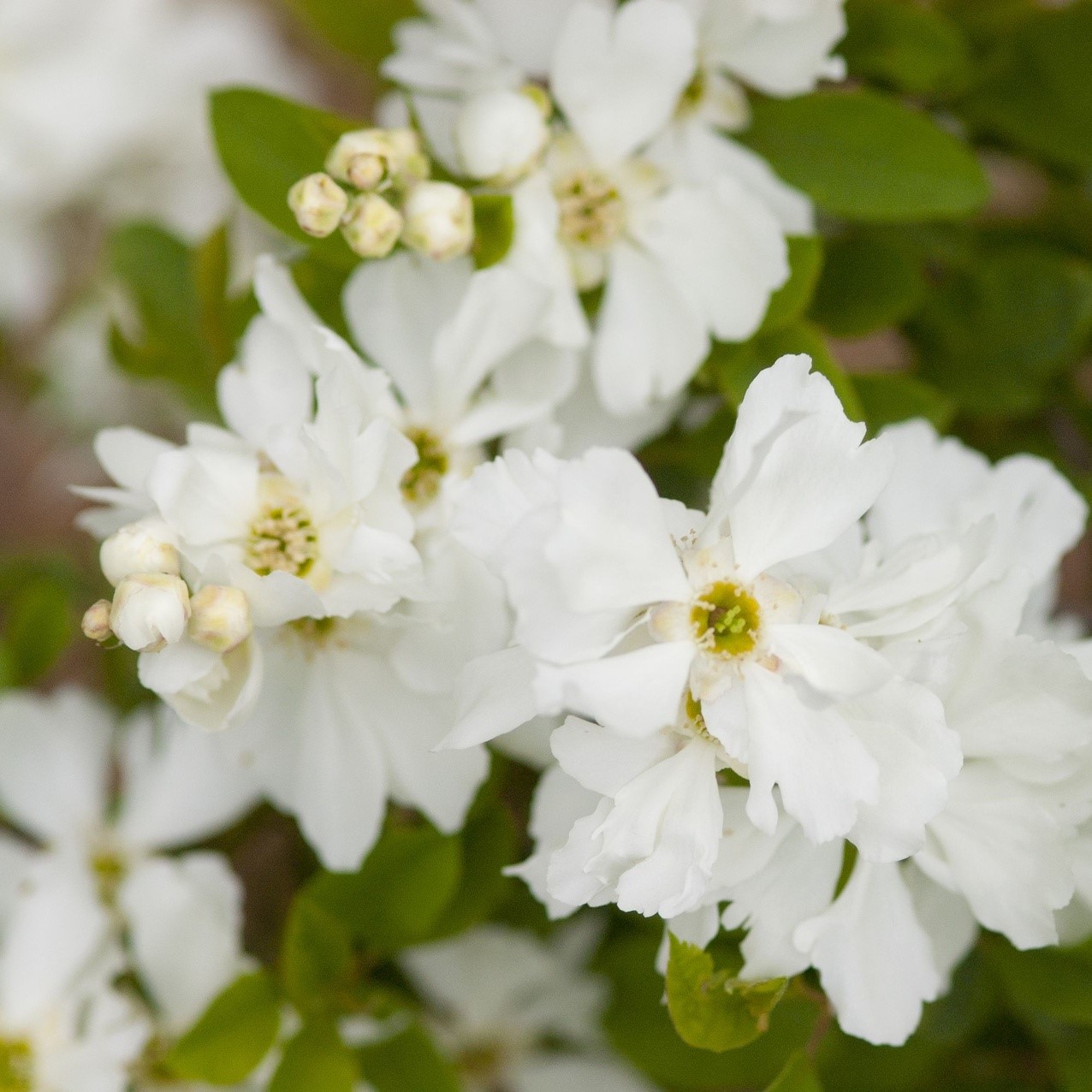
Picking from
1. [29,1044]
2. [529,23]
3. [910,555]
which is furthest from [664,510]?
[29,1044]

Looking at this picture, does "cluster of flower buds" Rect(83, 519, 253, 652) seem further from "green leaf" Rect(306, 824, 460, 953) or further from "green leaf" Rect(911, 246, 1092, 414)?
"green leaf" Rect(911, 246, 1092, 414)

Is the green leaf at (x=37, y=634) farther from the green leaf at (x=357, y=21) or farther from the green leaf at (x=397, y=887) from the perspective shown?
the green leaf at (x=357, y=21)

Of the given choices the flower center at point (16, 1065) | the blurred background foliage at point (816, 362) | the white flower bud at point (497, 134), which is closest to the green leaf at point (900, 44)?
the blurred background foliage at point (816, 362)

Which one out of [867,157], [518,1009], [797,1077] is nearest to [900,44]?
[867,157]

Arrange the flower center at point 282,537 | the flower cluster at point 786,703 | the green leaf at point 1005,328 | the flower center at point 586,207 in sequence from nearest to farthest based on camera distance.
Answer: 1. the flower cluster at point 786,703
2. the flower center at point 282,537
3. the flower center at point 586,207
4. the green leaf at point 1005,328

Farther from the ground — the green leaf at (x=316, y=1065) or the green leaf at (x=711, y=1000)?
the green leaf at (x=711, y=1000)

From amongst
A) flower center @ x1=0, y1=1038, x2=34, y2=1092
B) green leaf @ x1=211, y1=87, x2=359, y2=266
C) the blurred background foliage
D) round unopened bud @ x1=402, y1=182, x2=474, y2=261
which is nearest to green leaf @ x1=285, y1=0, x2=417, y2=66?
the blurred background foliage
